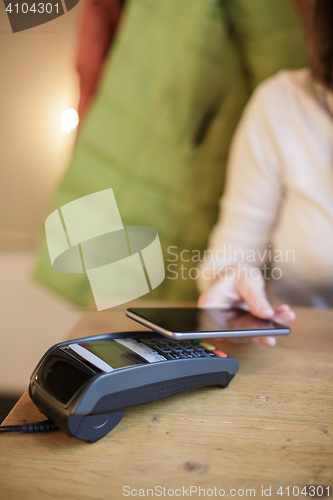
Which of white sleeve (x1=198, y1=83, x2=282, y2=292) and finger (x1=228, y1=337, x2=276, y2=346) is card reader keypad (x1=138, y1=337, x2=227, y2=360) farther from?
white sleeve (x1=198, y1=83, x2=282, y2=292)

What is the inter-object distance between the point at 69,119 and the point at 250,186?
39 cm

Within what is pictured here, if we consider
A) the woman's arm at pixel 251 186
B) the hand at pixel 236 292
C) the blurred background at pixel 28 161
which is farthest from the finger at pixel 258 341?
the blurred background at pixel 28 161

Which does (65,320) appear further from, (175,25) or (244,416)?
(175,25)

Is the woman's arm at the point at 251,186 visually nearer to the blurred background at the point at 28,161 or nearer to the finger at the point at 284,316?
the finger at the point at 284,316

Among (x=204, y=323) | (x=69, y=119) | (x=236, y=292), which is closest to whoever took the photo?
(x=204, y=323)

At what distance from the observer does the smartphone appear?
0.33 metres

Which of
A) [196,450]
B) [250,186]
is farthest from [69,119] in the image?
[196,450]

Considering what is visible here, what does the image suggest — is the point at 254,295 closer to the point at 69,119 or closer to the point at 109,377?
the point at 109,377

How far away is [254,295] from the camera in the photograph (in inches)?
18.8

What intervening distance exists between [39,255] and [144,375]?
0.49 m

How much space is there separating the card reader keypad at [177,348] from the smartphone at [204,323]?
0.01 metres

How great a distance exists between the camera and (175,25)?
0.71m

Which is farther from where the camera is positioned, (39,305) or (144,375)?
(39,305)

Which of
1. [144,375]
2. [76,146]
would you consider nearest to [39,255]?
[76,146]
